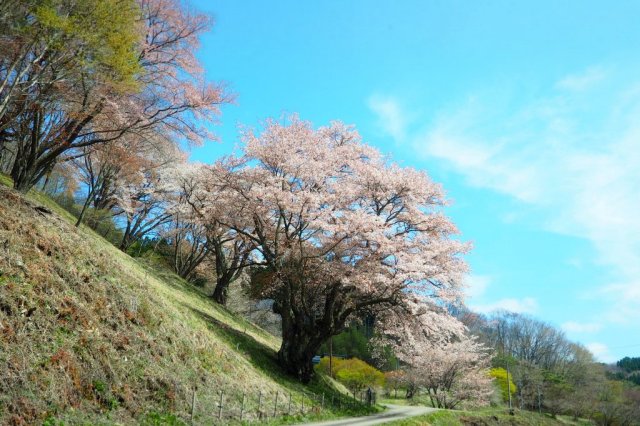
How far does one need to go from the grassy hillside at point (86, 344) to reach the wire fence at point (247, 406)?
0.06m

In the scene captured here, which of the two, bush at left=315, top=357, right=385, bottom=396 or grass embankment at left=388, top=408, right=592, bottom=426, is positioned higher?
grass embankment at left=388, top=408, right=592, bottom=426

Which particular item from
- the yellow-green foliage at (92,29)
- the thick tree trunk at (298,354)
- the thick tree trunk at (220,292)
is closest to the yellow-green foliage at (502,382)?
the thick tree trunk at (220,292)

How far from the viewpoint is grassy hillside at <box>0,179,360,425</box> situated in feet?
25.8

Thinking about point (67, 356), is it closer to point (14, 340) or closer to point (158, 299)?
point (14, 340)

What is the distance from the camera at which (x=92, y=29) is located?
36.5ft

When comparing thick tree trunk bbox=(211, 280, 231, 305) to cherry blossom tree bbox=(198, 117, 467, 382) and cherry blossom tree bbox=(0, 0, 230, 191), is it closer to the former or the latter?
cherry blossom tree bbox=(198, 117, 467, 382)

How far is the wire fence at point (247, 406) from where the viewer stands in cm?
1100

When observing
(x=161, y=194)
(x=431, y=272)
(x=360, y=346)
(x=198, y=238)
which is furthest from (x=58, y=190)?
(x=360, y=346)

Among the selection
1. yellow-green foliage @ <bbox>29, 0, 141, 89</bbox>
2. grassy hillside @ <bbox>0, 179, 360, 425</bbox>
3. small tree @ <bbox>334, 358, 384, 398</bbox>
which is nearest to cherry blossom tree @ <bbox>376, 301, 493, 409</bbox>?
small tree @ <bbox>334, 358, 384, 398</bbox>

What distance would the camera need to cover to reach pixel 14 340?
26.2 feet

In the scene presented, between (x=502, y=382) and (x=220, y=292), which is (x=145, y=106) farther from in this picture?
(x=502, y=382)

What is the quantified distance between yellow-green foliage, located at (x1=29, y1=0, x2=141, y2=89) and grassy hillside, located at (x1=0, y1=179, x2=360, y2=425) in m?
4.43

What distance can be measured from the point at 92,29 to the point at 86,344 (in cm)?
773

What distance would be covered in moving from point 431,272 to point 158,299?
1258 centimetres
